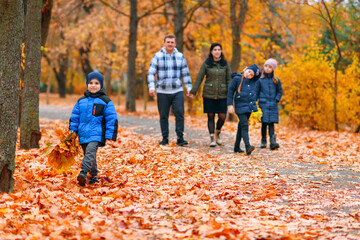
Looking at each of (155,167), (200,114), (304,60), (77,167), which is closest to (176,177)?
(155,167)

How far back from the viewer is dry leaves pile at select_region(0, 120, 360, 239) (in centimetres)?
359

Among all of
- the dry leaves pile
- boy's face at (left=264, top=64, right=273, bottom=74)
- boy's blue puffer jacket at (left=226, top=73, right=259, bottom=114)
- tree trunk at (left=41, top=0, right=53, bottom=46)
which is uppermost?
tree trunk at (left=41, top=0, right=53, bottom=46)

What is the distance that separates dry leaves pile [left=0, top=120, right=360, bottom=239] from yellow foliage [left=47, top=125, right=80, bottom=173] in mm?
265

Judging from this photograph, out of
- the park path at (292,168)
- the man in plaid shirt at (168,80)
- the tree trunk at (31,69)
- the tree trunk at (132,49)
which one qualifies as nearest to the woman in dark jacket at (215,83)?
the man in plaid shirt at (168,80)

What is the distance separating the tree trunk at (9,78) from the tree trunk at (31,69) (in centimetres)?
321

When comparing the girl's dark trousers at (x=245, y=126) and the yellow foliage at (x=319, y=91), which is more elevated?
the yellow foliage at (x=319, y=91)

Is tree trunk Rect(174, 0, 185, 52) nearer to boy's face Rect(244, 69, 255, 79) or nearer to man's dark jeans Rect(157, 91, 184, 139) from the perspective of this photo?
man's dark jeans Rect(157, 91, 184, 139)

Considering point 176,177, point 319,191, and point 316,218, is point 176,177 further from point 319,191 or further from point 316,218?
point 316,218

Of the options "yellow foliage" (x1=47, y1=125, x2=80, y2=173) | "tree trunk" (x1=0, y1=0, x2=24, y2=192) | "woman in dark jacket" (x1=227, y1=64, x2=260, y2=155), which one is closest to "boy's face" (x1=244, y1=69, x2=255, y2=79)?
"woman in dark jacket" (x1=227, y1=64, x2=260, y2=155)

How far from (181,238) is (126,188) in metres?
1.86

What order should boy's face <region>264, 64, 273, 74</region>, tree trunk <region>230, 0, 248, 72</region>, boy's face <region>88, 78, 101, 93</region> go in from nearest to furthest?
1. boy's face <region>88, 78, 101, 93</region>
2. boy's face <region>264, 64, 273, 74</region>
3. tree trunk <region>230, 0, 248, 72</region>

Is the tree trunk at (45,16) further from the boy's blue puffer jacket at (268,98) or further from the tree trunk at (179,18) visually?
the tree trunk at (179,18)

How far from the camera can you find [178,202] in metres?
4.56

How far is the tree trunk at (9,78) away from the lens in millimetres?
4555
